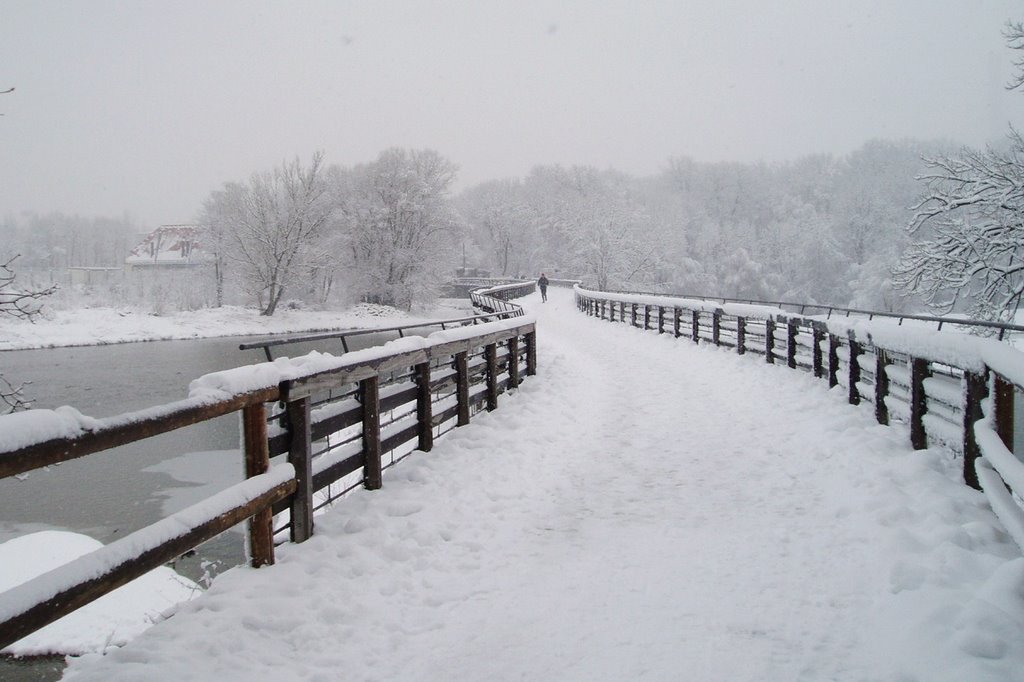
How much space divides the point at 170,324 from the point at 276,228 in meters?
11.1

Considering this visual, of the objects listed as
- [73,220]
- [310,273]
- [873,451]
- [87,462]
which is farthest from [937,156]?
[73,220]

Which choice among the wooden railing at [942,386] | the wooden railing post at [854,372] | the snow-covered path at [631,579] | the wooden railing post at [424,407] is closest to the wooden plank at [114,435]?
the snow-covered path at [631,579]

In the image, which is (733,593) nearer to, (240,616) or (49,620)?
(240,616)

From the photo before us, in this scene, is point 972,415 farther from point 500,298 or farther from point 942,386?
point 500,298

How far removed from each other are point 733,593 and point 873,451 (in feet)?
11.2

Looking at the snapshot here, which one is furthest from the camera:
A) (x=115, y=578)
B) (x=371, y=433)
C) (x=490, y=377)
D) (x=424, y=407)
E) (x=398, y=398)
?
(x=490, y=377)

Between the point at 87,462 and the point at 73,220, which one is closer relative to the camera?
the point at 87,462

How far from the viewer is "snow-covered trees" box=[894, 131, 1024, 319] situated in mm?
17141

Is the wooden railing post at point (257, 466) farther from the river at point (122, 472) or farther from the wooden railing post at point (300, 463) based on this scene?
the river at point (122, 472)

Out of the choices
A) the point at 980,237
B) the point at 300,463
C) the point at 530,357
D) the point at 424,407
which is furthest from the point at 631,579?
the point at 980,237

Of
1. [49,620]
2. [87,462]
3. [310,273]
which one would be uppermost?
[310,273]

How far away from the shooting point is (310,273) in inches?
2024

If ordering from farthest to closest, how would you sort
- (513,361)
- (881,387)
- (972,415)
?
(513,361) → (881,387) → (972,415)

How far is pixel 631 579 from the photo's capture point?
4.02 metres
